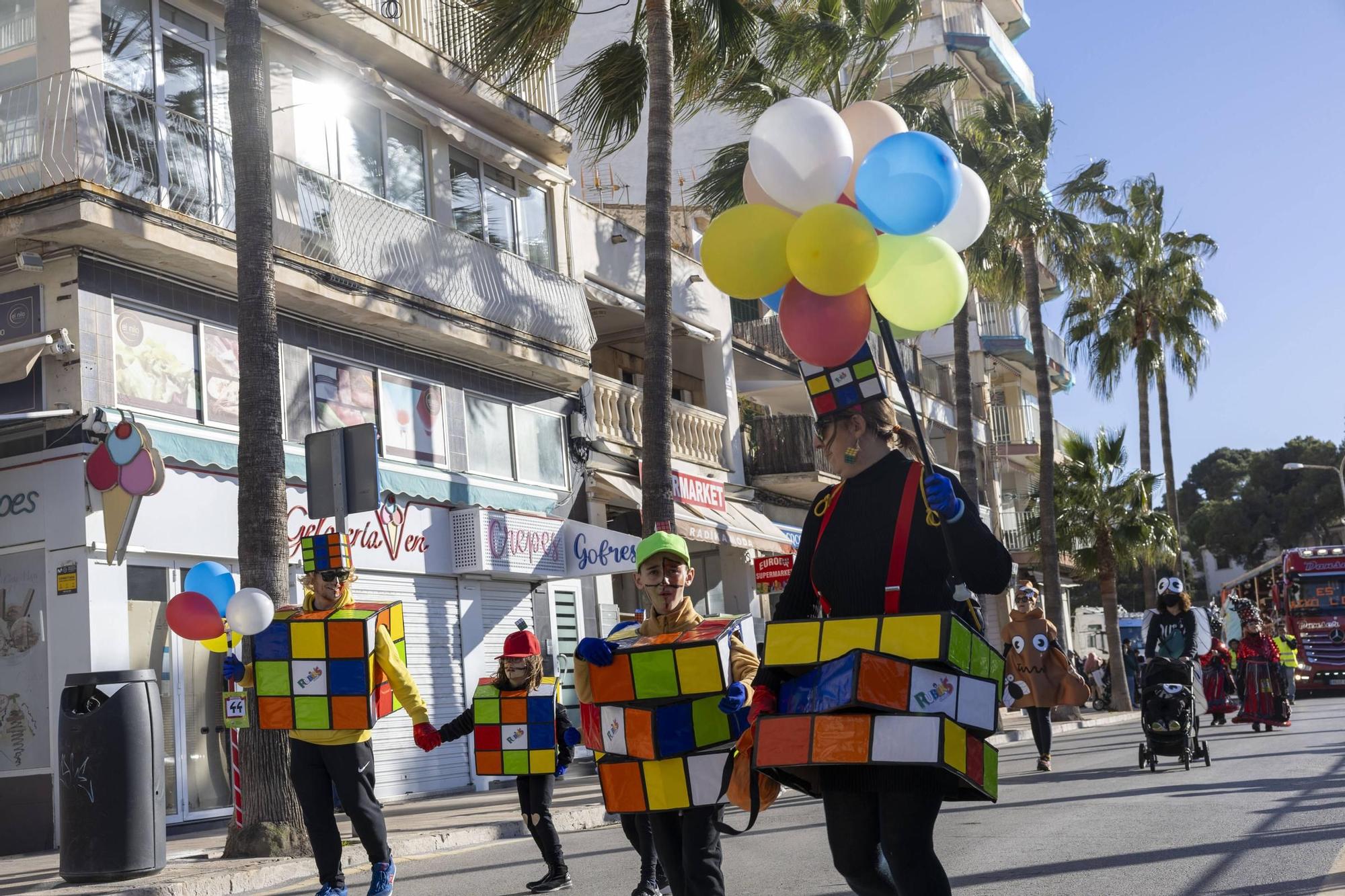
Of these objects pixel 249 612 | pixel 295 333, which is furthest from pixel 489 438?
pixel 249 612

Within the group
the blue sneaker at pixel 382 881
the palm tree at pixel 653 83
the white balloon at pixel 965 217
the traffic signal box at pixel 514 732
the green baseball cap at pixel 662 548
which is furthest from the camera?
the palm tree at pixel 653 83

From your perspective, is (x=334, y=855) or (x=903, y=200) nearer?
(x=903, y=200)

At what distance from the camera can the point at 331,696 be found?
739cm

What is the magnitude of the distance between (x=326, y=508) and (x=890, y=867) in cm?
818

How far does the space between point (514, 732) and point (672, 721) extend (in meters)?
3.67

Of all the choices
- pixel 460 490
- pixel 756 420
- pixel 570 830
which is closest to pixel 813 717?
pixel 570 830

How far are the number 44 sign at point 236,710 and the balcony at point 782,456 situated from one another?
18159mm

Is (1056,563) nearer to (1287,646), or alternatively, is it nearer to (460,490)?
(1287,646)

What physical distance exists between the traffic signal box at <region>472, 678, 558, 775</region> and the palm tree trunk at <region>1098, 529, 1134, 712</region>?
88.4 ft

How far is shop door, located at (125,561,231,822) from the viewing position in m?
14.6

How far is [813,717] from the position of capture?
4055 mm

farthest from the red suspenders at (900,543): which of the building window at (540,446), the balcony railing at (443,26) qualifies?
the building window at (540,446)

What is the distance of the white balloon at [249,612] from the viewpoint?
26.2 ft

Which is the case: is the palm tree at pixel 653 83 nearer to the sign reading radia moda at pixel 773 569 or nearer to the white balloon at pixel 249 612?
the white balloon at pixel 249 612
